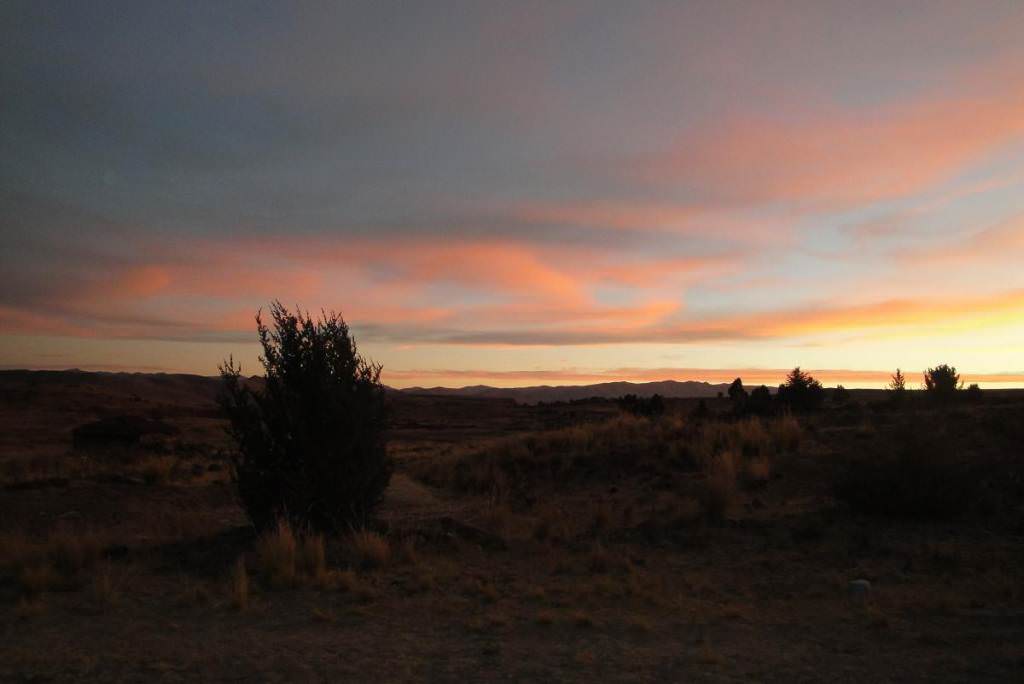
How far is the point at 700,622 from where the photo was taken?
8492 millimetres

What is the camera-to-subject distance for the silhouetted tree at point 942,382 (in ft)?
121

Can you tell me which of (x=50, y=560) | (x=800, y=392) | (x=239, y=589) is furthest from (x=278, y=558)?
(x=800, y=392)

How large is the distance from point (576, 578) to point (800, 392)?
35.6m

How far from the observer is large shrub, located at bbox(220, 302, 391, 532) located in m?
12.8

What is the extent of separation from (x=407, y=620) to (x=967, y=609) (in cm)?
652

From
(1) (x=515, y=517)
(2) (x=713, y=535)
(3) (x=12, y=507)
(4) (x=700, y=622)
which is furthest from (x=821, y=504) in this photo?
(3) (x=12, y=507)

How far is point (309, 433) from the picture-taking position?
42.4ft

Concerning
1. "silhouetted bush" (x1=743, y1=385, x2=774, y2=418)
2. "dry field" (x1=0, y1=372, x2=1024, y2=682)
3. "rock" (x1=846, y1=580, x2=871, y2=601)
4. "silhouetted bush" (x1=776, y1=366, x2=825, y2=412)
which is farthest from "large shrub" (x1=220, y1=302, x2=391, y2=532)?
"silhouetted bush" (x1=776, y1=366, x2=825, y2=412)

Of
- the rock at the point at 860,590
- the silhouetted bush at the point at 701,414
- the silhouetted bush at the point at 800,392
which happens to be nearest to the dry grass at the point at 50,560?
the rock at the point at 860,590

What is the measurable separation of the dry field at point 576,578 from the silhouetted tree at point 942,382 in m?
17.8

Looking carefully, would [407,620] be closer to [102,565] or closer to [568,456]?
[102,565]

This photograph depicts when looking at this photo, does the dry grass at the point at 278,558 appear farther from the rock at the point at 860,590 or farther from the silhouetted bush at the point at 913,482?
the silhouetted bush at the point at 913,482

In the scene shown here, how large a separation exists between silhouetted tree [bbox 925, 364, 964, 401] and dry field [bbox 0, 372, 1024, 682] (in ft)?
58.4

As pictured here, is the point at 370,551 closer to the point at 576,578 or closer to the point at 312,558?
the point at 312,558
